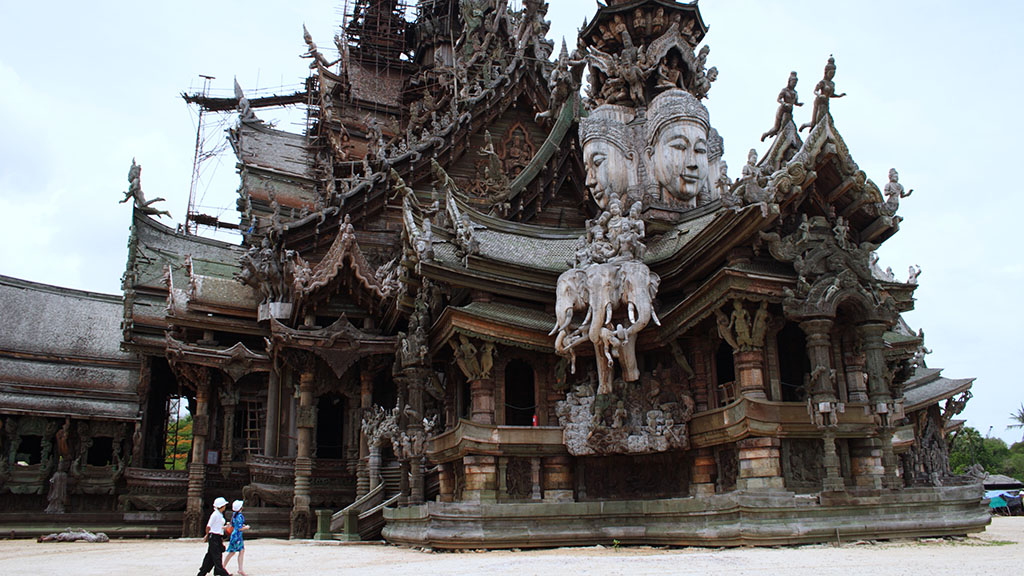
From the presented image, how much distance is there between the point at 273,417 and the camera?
20.1 metres

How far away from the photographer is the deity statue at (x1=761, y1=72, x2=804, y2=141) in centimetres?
1274

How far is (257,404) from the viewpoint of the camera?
21.8 meters

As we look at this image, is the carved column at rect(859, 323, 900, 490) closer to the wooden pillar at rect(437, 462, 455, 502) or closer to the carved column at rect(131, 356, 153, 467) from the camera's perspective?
the wooden pillar at rect(437, 462, 455, 502)

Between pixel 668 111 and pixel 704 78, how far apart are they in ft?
6.19

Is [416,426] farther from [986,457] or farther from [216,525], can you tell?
[986,457]

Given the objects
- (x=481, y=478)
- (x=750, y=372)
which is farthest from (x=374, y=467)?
(x=750, y=372)

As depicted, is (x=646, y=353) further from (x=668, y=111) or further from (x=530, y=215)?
(x=530, y=215)

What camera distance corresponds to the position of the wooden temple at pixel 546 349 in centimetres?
1064

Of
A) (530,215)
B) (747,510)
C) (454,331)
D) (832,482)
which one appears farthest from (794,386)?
(530,215)

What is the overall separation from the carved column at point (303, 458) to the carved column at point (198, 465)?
2768 mm

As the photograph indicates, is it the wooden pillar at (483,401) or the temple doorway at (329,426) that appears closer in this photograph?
the wooden pillar at (483,401)

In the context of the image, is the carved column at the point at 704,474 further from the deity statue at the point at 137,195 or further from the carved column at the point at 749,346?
the deity statue at the point at 137,195

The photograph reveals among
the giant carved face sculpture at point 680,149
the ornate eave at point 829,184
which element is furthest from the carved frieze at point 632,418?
the giant carved face sculpture at point 680,149

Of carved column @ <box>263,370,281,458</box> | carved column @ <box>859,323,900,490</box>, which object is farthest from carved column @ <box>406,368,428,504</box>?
carved column @ <box>859,323,900,490</box>
